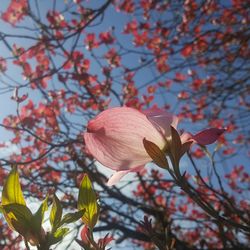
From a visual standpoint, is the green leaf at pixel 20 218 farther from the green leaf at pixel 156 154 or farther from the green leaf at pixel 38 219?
the green leaf at pixel 156 154

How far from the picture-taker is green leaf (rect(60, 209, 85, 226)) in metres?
0.43

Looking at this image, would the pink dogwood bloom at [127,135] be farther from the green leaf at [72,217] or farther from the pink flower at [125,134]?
the green leaf at [72,217]

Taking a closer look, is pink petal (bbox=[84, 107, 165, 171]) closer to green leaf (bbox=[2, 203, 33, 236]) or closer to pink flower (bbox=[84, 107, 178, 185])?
pink flower (bbox=[84, 107, 178, 185])

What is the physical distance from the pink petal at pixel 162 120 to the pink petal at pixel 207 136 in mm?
44

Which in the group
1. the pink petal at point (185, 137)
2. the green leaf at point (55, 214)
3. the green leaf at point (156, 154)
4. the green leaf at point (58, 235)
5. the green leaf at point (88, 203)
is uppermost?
the pink petal at point (185, 137)

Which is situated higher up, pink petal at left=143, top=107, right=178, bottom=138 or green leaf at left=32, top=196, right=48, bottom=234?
pink petal at left=143, top=107, right=178, bottom=138

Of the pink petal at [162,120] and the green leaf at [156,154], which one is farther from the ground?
the pink petal at [162,120]

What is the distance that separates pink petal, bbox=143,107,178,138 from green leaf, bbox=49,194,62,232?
187mm

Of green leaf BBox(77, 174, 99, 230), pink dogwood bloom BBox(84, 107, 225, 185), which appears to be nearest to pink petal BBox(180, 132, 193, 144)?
pink dogwood bloom BBox(84, 107, 225, 185)

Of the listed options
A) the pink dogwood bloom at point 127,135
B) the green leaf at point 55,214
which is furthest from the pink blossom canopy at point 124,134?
the green leaf at point 55,214

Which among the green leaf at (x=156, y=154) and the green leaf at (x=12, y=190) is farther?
the green leaf at (x=156, y=154)

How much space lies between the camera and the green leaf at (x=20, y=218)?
410mm

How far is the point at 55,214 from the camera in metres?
0.45

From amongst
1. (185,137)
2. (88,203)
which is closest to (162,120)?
(185,137)
